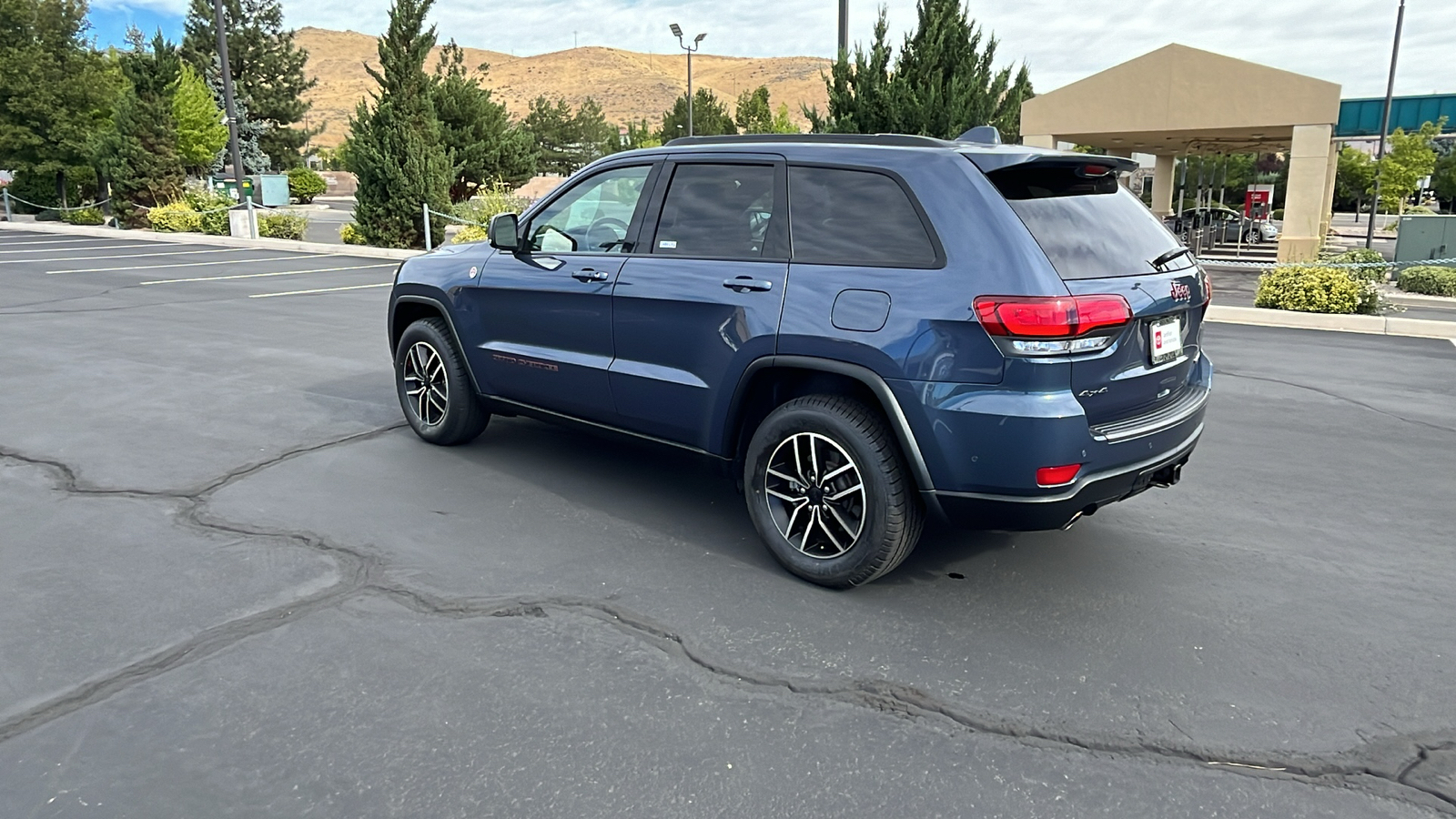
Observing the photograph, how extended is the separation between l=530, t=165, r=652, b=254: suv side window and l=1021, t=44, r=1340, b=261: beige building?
2098 cm

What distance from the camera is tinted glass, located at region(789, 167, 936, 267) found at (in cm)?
389

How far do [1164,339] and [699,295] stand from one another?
192cm

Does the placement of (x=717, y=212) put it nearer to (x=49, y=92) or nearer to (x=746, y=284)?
(x=746, y=284)

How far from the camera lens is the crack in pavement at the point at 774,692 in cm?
294

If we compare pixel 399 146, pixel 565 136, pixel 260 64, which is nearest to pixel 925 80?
pixel 399 146

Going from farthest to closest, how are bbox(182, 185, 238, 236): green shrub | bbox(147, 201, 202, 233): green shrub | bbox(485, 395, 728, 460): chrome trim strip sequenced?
bbox(147, 201, 202, 233): green shrub → bbox(182, 185, 238, 236): green shrub → bbox(485, 395, 728, 460): chrome trim strip

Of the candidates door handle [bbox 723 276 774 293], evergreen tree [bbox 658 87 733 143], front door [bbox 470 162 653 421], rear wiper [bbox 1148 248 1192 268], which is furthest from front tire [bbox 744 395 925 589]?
evergreen tree [bbox 658 87 733 143]

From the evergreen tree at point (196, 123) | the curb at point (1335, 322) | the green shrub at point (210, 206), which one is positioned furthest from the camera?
the evergreen tree at point (196, 123)

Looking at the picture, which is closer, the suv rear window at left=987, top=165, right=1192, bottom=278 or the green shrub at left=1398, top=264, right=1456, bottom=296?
the suv rear window at left=987, top=165, right=1192, bottom=278

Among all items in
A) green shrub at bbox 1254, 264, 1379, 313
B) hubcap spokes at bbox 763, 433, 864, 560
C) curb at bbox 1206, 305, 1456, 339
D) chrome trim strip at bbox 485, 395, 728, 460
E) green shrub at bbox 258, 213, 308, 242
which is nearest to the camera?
hubcap spokes at bbox 763, 433, 864, 560

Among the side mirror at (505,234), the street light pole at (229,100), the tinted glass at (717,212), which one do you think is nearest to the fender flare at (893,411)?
the tinted glass at (717,212)

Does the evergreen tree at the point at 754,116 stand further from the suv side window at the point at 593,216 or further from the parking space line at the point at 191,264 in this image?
the suv side window at the point at 593,216

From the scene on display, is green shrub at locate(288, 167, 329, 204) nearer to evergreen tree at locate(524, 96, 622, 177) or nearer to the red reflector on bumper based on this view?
evergreen tree at locate(524, 96, 622, 177)

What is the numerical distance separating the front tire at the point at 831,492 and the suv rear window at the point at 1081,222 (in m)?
0.95
